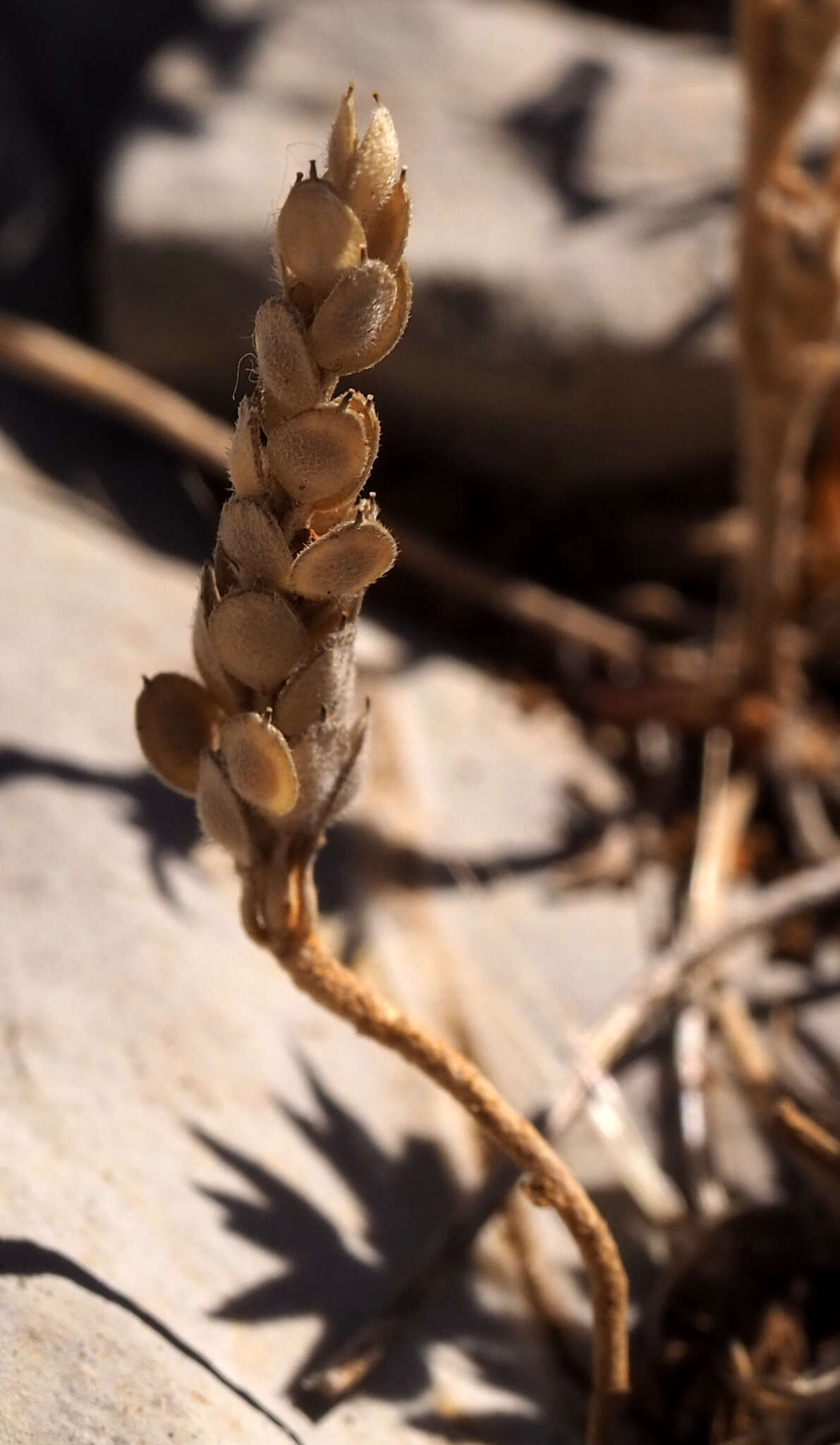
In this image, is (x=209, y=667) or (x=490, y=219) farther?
(x=490, y=219)

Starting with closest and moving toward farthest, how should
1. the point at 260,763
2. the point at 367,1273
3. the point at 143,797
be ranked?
the point at 260,763 < the point at 367,1273 < the point at 143,797

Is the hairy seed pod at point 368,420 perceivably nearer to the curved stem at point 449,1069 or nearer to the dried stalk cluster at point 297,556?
the dried stalk cluster at point 297,556

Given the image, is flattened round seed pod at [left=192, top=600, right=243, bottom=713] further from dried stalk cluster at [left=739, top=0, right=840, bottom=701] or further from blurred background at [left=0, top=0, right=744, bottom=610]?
blurred background at [left=0, top=0, right=744, bottom=610]

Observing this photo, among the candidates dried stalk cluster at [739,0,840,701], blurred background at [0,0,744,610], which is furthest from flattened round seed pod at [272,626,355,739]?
blurred background at [0,0,744,610]

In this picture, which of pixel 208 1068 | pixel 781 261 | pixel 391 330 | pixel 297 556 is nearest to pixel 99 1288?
pixel 208 1068

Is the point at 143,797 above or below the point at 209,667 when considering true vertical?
below

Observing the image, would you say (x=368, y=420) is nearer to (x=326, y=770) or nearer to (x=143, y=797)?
(x=326, y=770)
